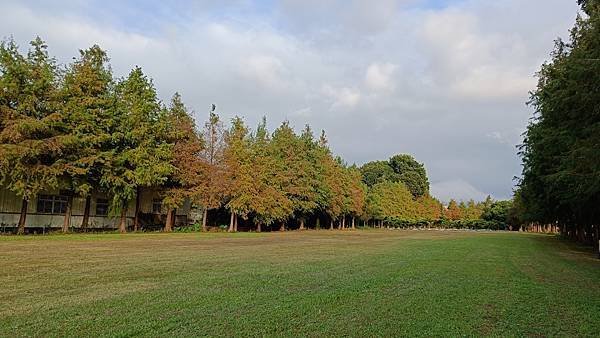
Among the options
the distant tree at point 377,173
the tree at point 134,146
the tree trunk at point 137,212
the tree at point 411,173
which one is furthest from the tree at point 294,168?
the tree at point 411,173

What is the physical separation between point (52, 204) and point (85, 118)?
9358 millimetres

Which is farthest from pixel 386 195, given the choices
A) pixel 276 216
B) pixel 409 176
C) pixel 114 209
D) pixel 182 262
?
pixel 182 262

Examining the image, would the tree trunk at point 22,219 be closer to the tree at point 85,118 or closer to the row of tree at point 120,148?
the row of tree at point 120,148

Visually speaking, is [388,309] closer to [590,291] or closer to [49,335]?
[49,335]

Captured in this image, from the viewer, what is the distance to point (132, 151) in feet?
115

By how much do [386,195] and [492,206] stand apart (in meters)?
37.3

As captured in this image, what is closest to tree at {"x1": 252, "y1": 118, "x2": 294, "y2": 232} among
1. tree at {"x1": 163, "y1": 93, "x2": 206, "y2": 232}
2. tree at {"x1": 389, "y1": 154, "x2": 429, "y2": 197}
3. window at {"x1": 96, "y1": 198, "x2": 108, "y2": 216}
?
tree at {"x1": 163, "y1": 93, "x2": 206, "y2": 232}

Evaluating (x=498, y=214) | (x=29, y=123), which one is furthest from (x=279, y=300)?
(x=498, y=214)

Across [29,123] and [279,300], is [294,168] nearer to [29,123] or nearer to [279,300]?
[29,123]

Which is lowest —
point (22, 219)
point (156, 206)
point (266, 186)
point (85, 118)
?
point (22, 219)

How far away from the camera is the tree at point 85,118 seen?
31.0 m

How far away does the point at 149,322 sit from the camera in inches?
270

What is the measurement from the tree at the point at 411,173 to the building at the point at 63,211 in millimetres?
86355

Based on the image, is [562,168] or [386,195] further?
[386,195]
